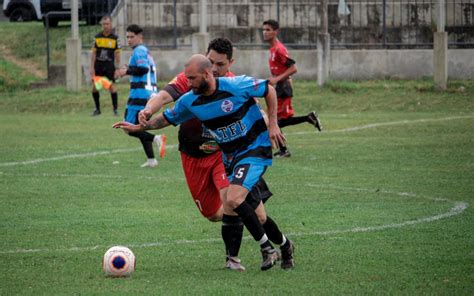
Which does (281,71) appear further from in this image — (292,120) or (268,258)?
(268,258)

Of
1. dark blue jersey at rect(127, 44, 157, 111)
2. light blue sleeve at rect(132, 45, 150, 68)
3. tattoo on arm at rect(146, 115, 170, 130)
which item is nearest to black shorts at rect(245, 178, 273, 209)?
tattoo on arm at rect(146, 115, 170, 130)

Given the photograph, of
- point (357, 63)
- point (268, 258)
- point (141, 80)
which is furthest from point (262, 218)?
point (357, 63)

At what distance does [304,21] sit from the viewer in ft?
92.4

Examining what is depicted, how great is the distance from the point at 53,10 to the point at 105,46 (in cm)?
1099

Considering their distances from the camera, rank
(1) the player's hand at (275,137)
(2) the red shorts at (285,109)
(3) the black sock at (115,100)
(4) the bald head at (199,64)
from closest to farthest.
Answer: (4) the bald head at (199,64)
(1) the player's hand at (275,137)
(2) the red shorts at (285,109)
(3) the black sock at (115,100)

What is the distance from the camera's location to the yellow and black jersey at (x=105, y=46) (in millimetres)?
24641

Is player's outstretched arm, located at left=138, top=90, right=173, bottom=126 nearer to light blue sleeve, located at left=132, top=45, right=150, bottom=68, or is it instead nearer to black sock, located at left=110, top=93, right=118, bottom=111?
light blue sleeve, located at left=132, top=45, right=150, bottom=68

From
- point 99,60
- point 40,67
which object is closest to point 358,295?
point 99,60

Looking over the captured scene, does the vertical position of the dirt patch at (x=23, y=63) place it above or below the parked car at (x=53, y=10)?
below

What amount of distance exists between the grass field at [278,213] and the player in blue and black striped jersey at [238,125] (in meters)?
0.52

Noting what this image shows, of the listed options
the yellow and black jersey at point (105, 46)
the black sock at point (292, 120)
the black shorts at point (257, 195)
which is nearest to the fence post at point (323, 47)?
the yellow and black jersey at point (105, 46)

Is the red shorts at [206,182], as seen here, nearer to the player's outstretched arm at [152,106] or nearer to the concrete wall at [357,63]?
the player's outstretched arm at [152,106]

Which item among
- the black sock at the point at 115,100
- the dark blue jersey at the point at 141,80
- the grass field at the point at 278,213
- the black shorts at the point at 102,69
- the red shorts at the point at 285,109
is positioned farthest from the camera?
the black shorts at the point at 102,69

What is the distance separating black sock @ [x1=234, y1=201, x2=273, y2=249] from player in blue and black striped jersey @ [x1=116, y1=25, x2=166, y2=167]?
7.47m
